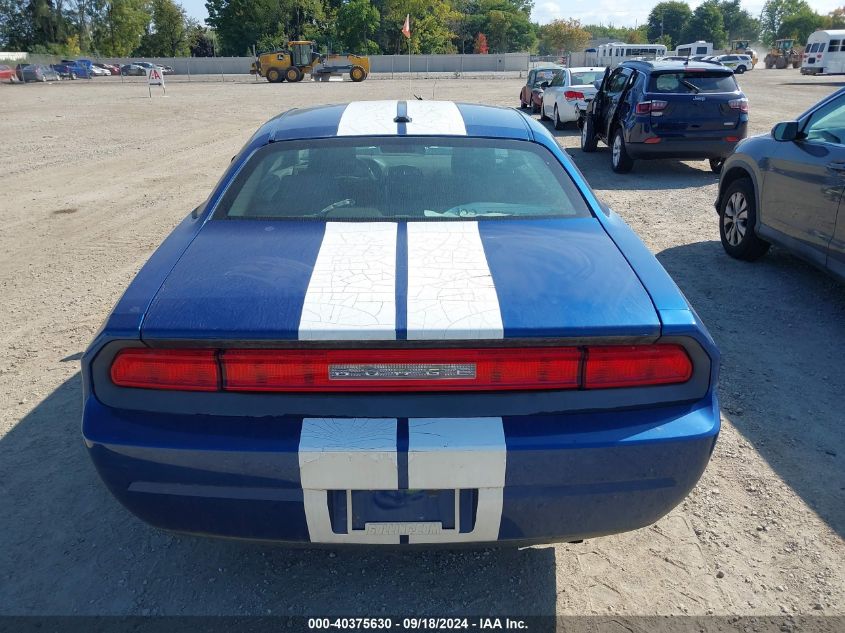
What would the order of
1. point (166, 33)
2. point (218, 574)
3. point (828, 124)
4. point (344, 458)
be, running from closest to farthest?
point (344, 458) < point (218, 574) < point (828, 124) < point (166, 33)

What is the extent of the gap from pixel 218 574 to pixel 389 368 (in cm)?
115

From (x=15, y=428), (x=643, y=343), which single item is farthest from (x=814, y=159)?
(x=15, y=428)

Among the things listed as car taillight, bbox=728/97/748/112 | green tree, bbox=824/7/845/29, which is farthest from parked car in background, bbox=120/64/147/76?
green tree, bbox=824/7/845/29

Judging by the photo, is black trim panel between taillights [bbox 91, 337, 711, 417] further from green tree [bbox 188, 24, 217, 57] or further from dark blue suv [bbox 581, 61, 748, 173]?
green tree [bbox 188, 24, 217, 57]

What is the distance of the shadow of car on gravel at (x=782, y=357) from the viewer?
9.91 feet

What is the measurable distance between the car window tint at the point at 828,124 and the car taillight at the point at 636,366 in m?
3.67

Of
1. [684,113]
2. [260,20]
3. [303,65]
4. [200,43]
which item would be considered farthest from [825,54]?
[200,43]

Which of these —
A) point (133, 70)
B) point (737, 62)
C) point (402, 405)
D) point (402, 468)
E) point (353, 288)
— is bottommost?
point (133, 70)

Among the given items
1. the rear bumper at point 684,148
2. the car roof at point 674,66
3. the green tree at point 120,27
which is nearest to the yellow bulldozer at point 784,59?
the car roof at point 674,66

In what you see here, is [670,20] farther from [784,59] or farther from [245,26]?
[245,26]

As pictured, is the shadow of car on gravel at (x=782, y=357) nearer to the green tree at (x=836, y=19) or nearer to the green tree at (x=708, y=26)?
the green tree at (x=836, y=19)

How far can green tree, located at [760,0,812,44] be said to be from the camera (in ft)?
395

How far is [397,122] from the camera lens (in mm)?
3160

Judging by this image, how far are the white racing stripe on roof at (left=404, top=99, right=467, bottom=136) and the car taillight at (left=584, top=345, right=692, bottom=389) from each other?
1.53 meters
